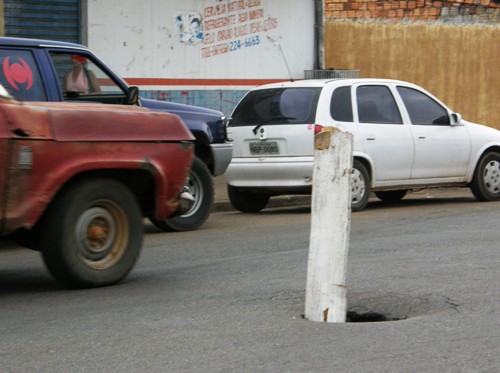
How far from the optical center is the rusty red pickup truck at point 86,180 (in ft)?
22.8

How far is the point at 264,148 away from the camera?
12617 millimetres

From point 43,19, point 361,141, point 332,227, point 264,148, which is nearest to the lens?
point 332,227

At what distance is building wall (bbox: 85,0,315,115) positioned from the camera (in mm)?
16797

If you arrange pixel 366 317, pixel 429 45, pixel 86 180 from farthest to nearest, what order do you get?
pixel 429 45 < pixel 86 180 < pixel 366 317

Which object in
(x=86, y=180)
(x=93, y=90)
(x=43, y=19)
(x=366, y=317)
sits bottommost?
(x=366, y=317)

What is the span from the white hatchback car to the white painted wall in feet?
14.1

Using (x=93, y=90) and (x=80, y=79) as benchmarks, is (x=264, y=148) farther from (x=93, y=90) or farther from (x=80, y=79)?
(x=80, y=79)

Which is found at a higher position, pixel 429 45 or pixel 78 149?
pixel 429 45

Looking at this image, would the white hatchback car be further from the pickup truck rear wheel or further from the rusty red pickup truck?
the rusty red pickup truck

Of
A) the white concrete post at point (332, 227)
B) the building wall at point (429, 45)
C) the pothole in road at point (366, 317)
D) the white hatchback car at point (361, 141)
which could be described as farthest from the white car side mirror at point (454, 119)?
the white concrete post at point (332, 227)

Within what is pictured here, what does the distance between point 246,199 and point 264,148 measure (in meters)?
1.16

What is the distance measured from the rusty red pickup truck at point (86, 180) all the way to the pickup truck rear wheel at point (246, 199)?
5280 millimetres

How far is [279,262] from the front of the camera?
28.9 ft

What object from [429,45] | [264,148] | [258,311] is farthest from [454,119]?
[258,311]
